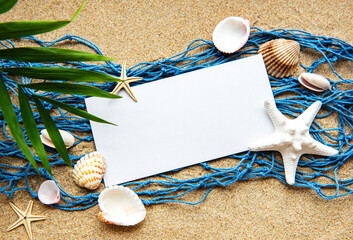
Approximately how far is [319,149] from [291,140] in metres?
0.10

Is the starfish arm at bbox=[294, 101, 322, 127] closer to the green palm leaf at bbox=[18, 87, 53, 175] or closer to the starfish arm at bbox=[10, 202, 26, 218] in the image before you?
the green palm leaf at bbox=[18, 87, 53, 175]

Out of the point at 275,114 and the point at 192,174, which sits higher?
the point at 275,114

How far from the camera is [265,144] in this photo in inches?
35.4

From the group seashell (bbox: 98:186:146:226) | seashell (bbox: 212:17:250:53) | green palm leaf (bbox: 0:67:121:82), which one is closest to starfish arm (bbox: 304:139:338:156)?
seashell (bbox: 212:17:250:53)

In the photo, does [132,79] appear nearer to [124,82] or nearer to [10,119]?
[124,82]

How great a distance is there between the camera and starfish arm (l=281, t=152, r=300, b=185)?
0.90 metres

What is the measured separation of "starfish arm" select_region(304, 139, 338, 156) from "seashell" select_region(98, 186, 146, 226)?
1.70 feet

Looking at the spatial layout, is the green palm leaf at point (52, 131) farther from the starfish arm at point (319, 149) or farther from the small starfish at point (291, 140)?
the starfish arm at point (319, 149)

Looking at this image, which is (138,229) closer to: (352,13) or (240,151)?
(240,151)

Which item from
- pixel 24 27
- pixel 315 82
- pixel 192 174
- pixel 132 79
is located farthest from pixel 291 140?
pixel 24 27

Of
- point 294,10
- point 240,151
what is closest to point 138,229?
point 240,151

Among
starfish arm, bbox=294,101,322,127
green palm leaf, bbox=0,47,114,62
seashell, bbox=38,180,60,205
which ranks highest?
green palm leaf, bbox=0,47,114,62

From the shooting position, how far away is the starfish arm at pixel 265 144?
90 cm

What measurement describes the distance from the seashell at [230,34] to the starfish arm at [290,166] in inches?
14.2
